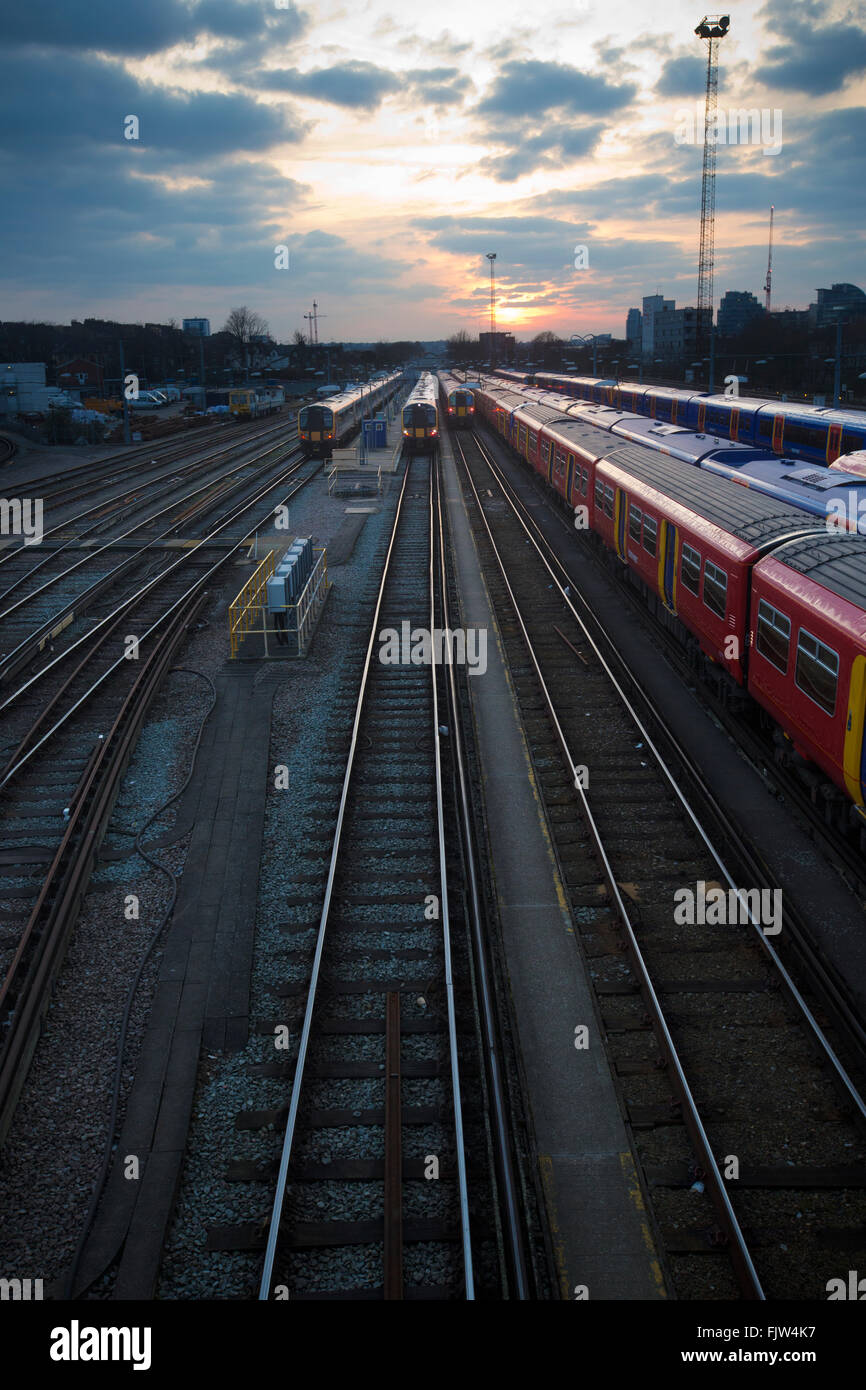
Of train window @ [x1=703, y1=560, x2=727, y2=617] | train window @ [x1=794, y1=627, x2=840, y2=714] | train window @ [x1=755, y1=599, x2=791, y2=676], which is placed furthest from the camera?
train window @ [x1=703, y1=560, x2=727, y2=617]

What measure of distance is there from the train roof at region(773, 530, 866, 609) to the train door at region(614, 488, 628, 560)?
7176 millimetres

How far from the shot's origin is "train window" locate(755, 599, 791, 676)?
10.1 m

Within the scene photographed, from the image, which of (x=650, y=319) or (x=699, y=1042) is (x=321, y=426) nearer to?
(x=699, y=1042)

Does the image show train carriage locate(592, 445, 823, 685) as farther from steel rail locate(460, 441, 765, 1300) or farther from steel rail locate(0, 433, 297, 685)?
steel rail locate(0, 433, 297, 685)

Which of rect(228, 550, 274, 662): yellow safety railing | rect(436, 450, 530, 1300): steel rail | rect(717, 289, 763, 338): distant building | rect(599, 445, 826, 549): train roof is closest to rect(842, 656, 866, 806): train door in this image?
rect(599, 445, 826, 549): train roof

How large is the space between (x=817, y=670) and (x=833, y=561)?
1.38 meters

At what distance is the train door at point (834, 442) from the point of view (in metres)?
22.1

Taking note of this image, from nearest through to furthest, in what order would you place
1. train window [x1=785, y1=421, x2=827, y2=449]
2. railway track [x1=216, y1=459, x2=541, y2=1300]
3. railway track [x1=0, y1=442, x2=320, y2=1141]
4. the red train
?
railway track [x1=216, y1=459, x2=541, y2=1300] → railway track [x1=0, y1=442, x2=320, y2=1141] → the red train → train window [x1=785, y1=421, x2=827, y2=449]

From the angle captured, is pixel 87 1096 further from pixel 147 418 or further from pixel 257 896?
pixel 147 418

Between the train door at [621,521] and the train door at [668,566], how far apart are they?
2.93 metres

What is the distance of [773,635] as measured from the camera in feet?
34.5

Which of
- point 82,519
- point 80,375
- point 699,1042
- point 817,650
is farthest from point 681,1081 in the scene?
point 80,375

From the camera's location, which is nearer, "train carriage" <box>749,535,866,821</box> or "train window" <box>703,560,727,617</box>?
"train carriage" <box>749,535,866,821</box>

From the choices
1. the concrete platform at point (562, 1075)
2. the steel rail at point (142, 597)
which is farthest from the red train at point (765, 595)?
the steel rail at point (142, 597)
